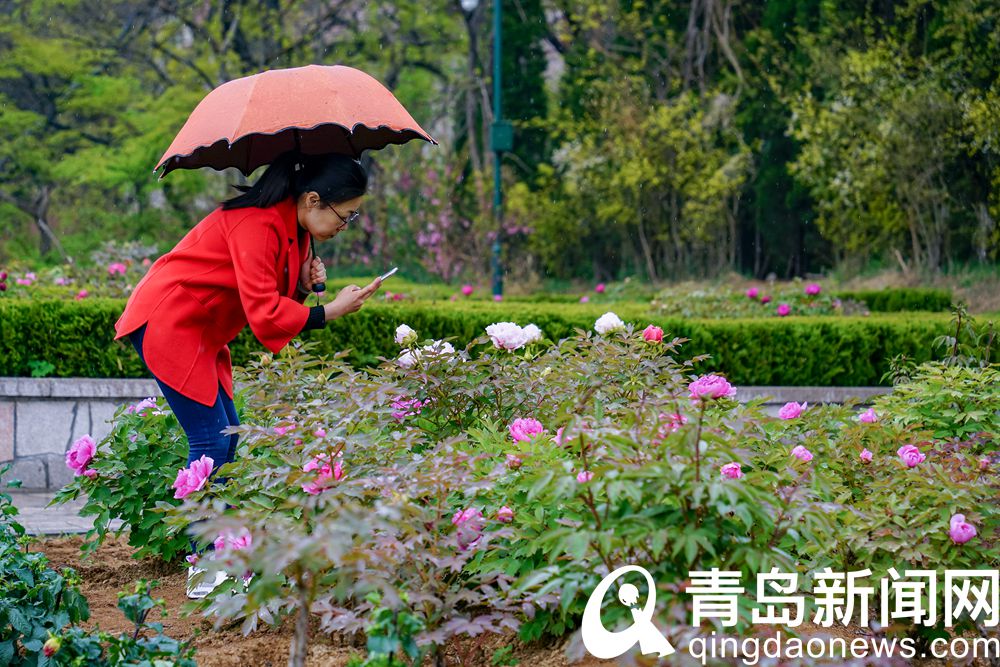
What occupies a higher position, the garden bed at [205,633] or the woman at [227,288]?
the woman at [227,288]

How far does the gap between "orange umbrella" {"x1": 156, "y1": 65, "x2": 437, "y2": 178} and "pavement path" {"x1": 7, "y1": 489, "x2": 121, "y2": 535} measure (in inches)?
70.1

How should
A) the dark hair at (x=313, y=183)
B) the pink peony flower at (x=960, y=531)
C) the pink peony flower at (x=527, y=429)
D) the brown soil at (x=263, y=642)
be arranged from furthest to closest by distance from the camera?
the dark hair at (x=313, y=183)
the pink peony flower at (x=527, y=429)
the brown soil at (x=263, y=642)
the pink peony flower at (x=960, y=531)

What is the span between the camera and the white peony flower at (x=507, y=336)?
12.0ft

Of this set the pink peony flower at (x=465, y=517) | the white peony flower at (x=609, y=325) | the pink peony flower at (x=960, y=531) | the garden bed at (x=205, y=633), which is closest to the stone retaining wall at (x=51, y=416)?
the garden bed at (x=205, y=633)

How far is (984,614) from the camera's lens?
251 centimetres

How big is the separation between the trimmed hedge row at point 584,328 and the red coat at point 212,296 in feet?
8.58

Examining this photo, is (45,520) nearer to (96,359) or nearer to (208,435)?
(96,359)

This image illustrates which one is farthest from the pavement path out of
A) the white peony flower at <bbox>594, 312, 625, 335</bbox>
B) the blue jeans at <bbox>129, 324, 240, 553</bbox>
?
the white peony flower at <bbox>594, 312, 625, 335</bbox>

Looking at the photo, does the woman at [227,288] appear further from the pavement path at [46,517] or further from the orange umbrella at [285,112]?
the pavement path at [46,517]

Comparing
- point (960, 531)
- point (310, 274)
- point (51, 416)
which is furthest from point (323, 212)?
point (51, 416)

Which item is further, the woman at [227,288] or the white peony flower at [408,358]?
the white peony flower at [408,358]

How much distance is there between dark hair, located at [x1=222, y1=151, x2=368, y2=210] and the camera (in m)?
3.48

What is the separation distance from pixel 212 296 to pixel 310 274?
0.36 m

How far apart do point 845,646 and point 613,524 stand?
0.80m
